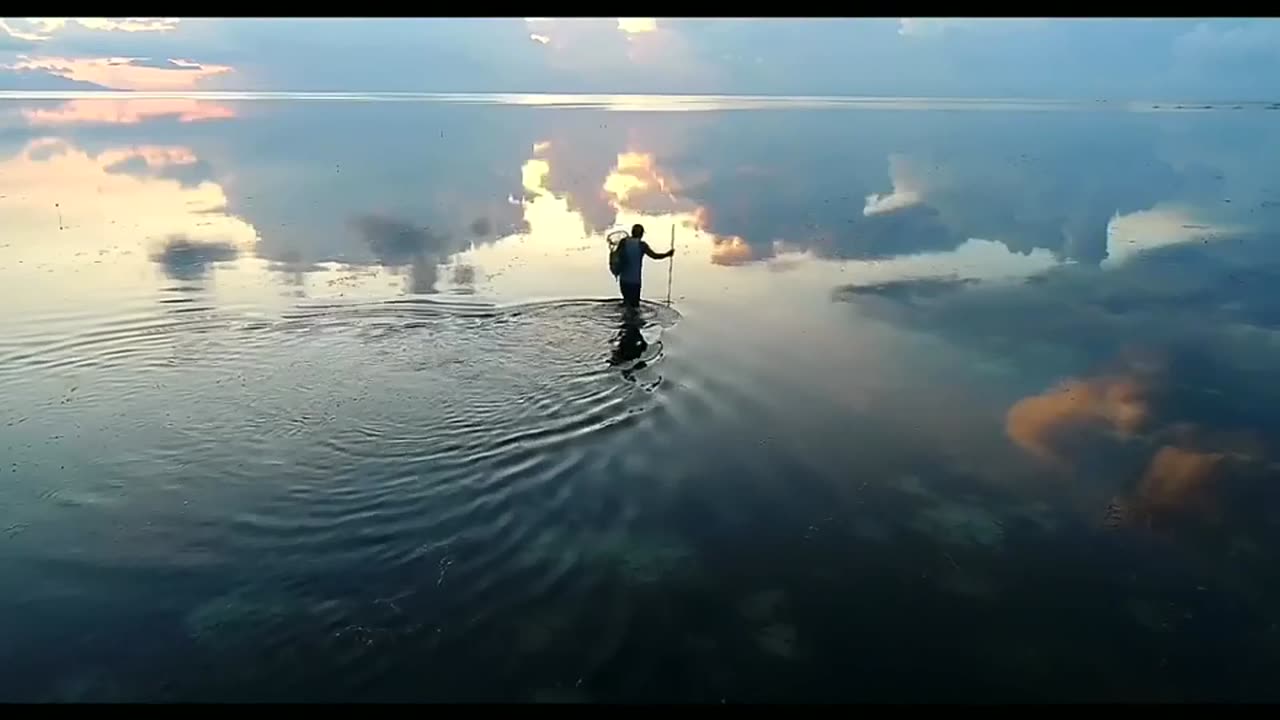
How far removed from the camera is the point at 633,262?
21750 millimetres

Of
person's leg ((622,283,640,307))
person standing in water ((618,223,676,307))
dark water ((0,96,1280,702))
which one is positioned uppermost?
person standing in water ((618,223,676,307))

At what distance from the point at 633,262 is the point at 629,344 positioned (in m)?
2.88

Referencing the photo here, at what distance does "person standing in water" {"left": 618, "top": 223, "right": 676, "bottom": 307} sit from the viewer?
21.4 meters

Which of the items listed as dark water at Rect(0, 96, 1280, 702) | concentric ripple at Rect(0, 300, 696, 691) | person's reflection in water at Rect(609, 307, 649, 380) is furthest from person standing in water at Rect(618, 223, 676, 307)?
concentric ripple at Rect(0, 300, 696, 691)

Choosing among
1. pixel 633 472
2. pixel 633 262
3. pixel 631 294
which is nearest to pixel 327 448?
pixel 633 472

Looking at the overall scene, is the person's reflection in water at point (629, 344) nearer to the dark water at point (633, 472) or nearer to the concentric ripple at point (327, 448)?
the concentric ripple at point (327, 448)

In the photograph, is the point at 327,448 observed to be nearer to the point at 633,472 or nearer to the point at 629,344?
the point at 633,472

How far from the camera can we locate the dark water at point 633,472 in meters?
9.35

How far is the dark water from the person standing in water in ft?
2.11

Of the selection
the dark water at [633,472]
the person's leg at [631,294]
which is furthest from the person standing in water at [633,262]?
the dark water at [633,472]

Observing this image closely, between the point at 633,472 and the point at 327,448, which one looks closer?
the point at 633,472

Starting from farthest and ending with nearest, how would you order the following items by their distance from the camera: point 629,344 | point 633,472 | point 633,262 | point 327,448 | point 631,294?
1. point 631,294
2. point 633,262
3. point 629,344
4. point 327,448
5. point 633,472

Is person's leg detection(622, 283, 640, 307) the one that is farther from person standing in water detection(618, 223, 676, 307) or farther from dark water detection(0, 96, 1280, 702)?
dark water detection(0, 96, 1280, 702)

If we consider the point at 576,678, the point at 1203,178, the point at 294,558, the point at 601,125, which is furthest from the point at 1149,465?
the point at 601,125
